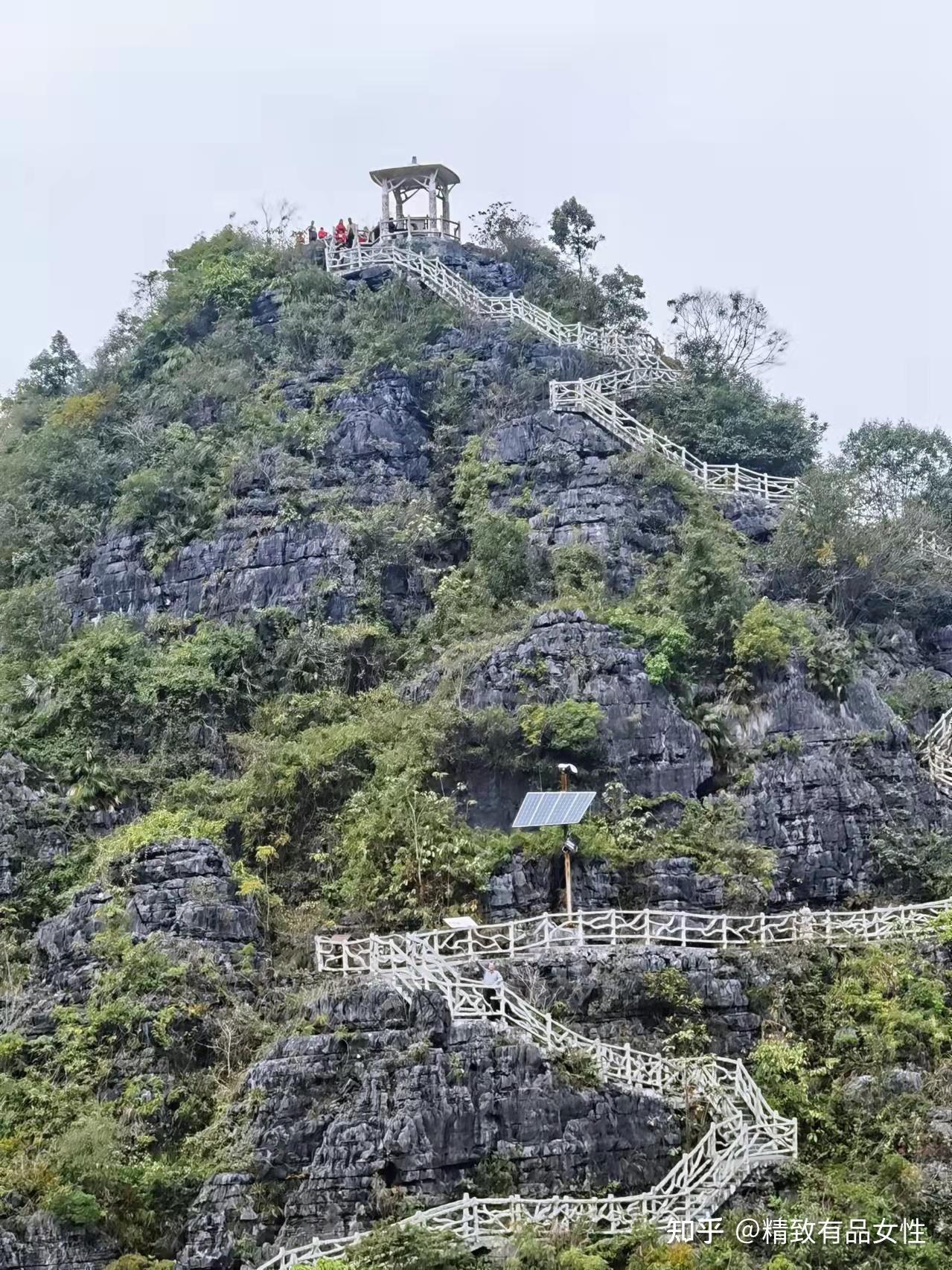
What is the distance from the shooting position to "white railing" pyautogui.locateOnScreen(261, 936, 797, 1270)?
76.8 feet

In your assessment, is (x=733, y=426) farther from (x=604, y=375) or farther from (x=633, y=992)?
(x=633, y=992)

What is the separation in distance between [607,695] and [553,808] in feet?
11.4

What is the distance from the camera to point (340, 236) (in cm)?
4556

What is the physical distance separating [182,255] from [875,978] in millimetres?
28654

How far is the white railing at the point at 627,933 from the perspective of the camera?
1086 inches

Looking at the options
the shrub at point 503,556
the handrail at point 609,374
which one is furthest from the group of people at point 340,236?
the shrub at point 503,556

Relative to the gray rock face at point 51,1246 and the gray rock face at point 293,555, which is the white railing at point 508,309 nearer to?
the gray rock face at point 293,555

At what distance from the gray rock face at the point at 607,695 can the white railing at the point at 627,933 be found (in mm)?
3325

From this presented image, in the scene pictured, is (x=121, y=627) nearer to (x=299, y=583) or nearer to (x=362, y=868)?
(x=299, y=583)

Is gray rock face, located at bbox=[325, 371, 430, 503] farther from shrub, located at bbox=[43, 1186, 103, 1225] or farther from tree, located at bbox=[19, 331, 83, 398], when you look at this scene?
shrub, located at bbox=[43, 1186, 103, 1225]

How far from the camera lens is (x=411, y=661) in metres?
35.7

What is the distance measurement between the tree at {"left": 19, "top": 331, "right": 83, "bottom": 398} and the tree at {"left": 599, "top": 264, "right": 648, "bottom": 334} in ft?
46.8

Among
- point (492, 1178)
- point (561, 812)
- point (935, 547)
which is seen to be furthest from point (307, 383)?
point (492, 1178)

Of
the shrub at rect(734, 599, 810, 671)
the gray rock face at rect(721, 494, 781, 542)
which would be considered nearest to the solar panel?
the shrub at rect(734, 599, 810, 671)
